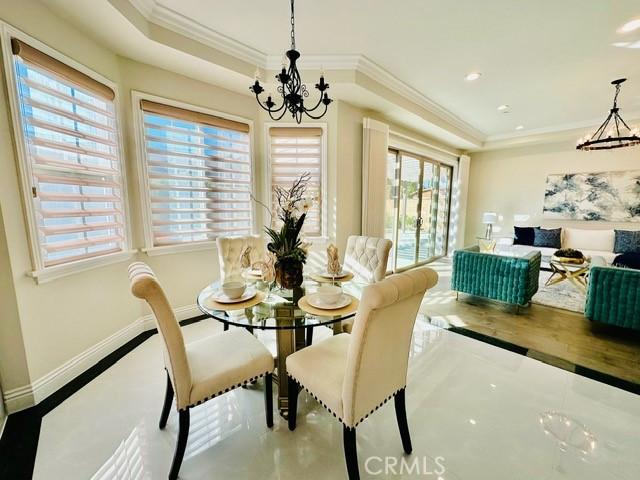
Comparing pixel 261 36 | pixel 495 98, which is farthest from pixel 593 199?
pixel 261 36

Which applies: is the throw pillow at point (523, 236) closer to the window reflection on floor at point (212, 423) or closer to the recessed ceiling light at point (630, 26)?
the recessed ceiling light at point (630, 26)

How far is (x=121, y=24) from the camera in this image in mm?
1881

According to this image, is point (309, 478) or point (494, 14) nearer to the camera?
point (309, 478)

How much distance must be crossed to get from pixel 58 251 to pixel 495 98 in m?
5.22

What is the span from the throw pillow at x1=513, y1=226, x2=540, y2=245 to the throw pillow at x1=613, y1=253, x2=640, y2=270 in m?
1.22

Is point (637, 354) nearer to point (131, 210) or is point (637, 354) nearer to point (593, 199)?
point (593, 199)

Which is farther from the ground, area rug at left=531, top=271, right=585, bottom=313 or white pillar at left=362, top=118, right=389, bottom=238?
white pillar at left=362, top=118, right=389, bottom=238

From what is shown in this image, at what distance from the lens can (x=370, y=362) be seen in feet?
3.66

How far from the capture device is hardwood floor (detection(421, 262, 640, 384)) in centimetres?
217

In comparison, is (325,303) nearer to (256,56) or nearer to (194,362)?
(194,362)

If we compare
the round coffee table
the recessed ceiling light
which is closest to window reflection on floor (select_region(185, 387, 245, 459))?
the recessed ceiling light

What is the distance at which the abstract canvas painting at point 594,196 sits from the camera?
4.61 meters

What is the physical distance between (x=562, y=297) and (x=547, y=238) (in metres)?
1.93

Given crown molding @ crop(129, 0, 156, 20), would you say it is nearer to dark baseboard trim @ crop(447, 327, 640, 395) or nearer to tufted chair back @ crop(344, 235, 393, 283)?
tufted chair back @ crop(344, 235, 393, 283)
